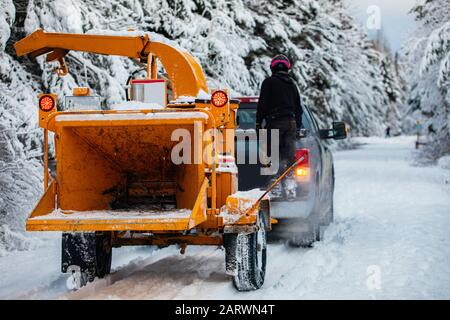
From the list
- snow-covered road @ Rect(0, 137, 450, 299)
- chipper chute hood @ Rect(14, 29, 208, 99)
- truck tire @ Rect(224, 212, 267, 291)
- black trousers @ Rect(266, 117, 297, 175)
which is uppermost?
chipper chute hood @ Rect(14, 29, 208, 99)

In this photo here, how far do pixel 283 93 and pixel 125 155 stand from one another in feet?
7.48

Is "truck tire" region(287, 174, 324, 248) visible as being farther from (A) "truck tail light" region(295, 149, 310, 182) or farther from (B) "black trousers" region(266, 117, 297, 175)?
(B) "black trousers" region(266, 117, 297, 175)

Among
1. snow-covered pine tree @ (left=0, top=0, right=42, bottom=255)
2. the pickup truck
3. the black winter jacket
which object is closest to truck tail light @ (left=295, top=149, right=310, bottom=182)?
the pickup truck

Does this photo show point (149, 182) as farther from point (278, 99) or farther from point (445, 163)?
point (445, 163)

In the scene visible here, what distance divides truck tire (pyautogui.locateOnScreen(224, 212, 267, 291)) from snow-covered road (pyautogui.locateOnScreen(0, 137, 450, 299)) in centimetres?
10

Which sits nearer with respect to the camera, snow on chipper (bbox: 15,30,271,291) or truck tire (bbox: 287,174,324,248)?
snow on chipper (bbox: 15,30,271,291)

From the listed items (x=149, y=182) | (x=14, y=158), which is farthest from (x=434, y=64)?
(x=149, y=182)

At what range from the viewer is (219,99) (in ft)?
18.7

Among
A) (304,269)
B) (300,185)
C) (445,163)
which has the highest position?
(300,185)

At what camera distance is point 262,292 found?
5738 mm

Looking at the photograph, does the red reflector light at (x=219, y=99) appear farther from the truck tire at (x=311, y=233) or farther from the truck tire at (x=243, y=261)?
the truck tire at (x=311, y=233)

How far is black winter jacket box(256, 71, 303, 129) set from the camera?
7777 mm

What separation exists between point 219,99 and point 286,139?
2194 millimetres
